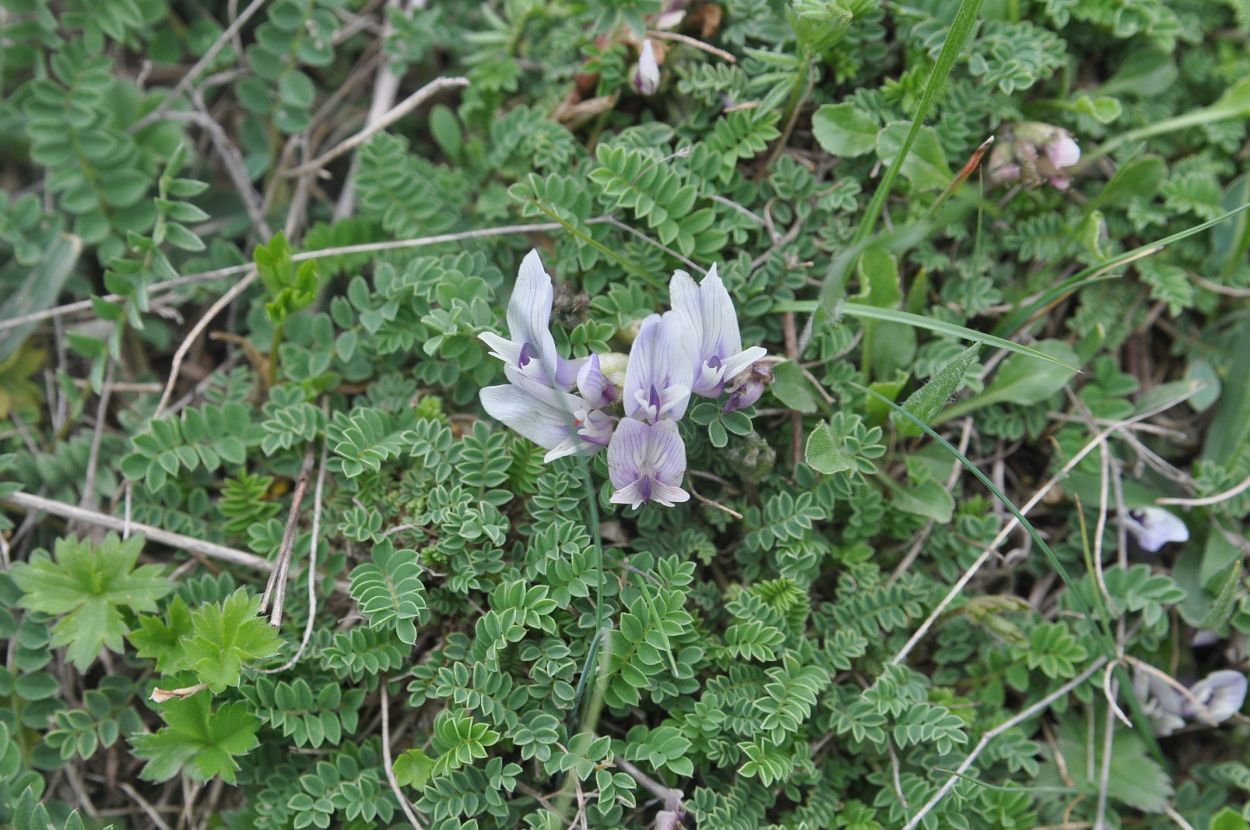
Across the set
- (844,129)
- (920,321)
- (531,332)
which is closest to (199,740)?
(531,332)

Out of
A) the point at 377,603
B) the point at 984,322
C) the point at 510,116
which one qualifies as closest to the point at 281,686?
the point at 377,603

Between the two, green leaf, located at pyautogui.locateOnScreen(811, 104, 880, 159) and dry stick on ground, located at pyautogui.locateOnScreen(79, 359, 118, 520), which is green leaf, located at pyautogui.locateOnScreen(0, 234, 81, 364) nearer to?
dry stick on ground, located at pyautogui.locateOnScreen(79, 359, 118, 520)

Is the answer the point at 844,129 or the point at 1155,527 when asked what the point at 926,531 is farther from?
the point at 844,129

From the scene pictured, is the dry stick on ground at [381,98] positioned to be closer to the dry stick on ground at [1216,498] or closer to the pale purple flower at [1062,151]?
the pale purple flower at [1062,151]

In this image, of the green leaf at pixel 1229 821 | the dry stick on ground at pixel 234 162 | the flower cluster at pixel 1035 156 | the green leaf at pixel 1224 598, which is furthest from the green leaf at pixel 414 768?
the flower cluster at pixel 1035 156

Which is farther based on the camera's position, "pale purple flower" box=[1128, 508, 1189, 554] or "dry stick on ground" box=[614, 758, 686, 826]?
"pale purple flower" box=[1128, 508, 1189, 554]

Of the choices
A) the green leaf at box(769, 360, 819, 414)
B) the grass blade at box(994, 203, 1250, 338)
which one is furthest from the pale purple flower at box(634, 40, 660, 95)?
the grass blade at box(994, 203, 1250, 338)
